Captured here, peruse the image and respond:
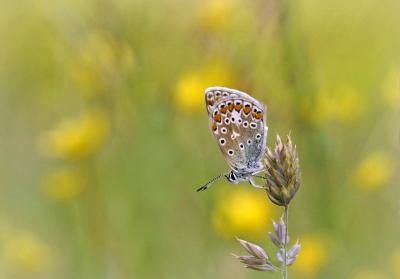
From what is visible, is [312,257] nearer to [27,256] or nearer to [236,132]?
[236,132]

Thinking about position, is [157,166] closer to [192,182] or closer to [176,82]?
[192,182]

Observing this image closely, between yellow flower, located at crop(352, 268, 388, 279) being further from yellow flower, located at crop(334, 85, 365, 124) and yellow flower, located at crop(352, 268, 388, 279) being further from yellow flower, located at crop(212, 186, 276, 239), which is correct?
yellow flower, located at crop(334, 85, 365, 124)

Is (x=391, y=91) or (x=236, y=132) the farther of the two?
(x=391, y=91)

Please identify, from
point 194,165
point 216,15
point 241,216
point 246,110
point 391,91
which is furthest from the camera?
point 216,15

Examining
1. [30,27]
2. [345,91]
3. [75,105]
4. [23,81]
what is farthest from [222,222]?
[30,27]

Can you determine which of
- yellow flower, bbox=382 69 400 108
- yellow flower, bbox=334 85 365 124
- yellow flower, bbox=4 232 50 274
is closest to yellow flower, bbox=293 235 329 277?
yellow flower, bbox=334 85 365 124

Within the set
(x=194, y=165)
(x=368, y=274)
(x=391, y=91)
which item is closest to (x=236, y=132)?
(x=194, y=165)

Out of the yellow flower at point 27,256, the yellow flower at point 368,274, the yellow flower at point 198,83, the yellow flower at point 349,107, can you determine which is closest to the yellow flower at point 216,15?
the yellow flower at point 198,83
